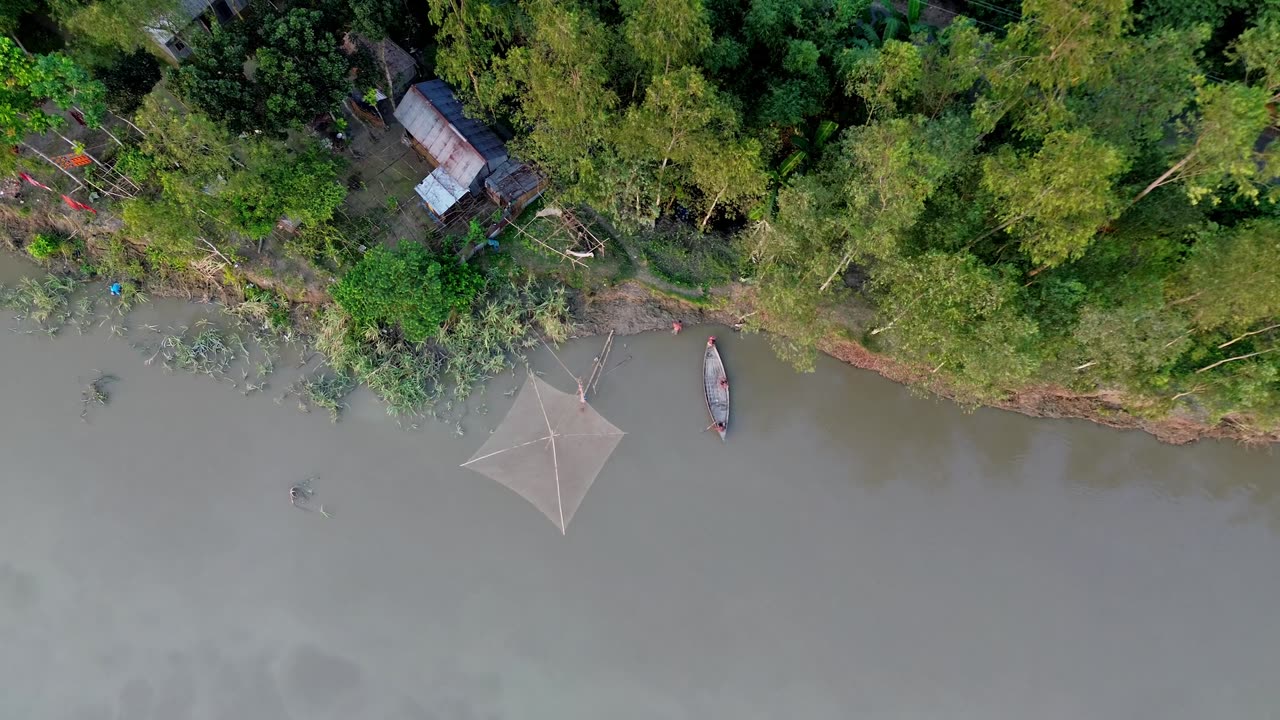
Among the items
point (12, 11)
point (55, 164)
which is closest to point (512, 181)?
point (12, 11)

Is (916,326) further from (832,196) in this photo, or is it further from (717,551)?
(717,551)

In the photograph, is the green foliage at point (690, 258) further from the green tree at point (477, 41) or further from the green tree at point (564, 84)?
the green tree at point (477, 41)

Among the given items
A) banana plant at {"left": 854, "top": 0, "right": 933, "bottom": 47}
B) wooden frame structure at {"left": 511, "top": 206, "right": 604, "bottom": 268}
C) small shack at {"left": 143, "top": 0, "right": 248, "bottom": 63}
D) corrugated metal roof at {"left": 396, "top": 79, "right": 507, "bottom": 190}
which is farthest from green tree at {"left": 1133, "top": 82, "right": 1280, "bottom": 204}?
small shack at {"left": 143, "top": 0, "right": 248, "bottom": 63}

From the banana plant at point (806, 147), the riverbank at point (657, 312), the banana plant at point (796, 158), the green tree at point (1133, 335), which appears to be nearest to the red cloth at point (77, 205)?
the riverbank at point (657, 312)

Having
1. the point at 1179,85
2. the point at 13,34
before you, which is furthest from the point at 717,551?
the point at 13,34

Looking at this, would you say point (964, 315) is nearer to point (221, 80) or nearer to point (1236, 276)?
point (1236, 276)

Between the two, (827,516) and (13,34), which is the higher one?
(13,34)
